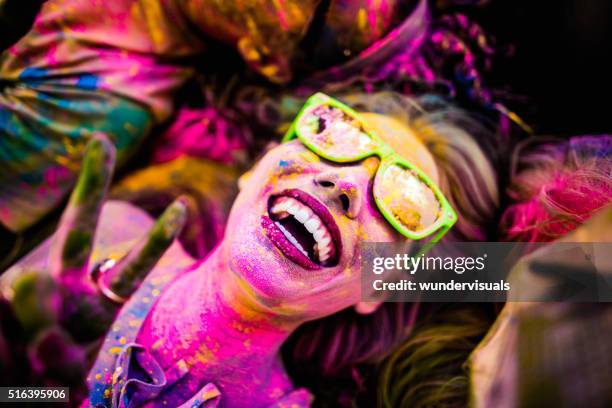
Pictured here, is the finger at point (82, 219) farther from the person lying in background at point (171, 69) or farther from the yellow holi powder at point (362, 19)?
the yellow holi powder at point (362, 19)

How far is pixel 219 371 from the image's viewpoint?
103 cm

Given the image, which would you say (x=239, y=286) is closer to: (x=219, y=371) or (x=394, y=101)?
(x=219, y=371)

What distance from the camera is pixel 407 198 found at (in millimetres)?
971

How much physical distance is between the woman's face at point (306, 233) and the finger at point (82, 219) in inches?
9.8

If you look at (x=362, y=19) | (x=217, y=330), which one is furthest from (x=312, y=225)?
(x=362, y=19)

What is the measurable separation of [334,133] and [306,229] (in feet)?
0.65

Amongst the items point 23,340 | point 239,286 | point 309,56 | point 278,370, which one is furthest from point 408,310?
point 23,340

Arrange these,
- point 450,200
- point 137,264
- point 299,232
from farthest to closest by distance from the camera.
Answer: point 450,200, point 299,232, point 137,264

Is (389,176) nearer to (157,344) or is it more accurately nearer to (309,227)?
(309,227)

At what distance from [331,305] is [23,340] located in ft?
1.68

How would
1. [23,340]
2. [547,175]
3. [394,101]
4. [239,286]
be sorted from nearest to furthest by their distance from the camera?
1. [23,340]
2. [239,286]
3. [547,175]
4. [394,101]

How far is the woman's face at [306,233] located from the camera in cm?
93

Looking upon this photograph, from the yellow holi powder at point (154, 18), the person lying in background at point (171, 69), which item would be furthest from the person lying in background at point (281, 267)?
the yellow holi powder at point (154, 18)

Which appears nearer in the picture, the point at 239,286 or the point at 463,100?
the point at 239,286
